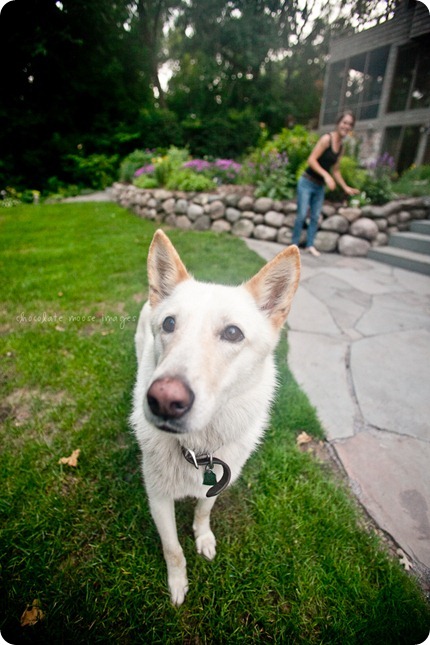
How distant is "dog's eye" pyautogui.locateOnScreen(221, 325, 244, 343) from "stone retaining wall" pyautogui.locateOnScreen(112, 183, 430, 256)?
5945 millimetres

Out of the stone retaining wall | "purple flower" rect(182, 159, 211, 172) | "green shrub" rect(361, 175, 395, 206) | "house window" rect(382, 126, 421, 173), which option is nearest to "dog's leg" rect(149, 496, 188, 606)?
the stone retaining wall

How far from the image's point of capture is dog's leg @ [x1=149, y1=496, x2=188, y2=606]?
56.2 inches

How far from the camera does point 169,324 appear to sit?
4.55 ft

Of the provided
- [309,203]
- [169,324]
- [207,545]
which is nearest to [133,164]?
[309,203]

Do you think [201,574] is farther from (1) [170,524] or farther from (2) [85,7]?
(2) [85,7]

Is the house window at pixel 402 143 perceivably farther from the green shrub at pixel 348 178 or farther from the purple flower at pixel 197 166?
the purple flower at pixel 197 166

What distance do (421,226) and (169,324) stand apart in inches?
294

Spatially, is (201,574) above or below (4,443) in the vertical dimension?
below

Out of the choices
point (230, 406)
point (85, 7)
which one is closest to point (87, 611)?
point (230, 406)

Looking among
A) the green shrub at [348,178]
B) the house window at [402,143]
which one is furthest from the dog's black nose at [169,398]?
the house window at [402,143]

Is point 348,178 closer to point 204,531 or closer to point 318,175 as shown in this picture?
point 318,175

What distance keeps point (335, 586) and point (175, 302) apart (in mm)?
1700

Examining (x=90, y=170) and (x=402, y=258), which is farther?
(x=90, y=170)

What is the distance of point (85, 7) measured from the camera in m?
5.11
